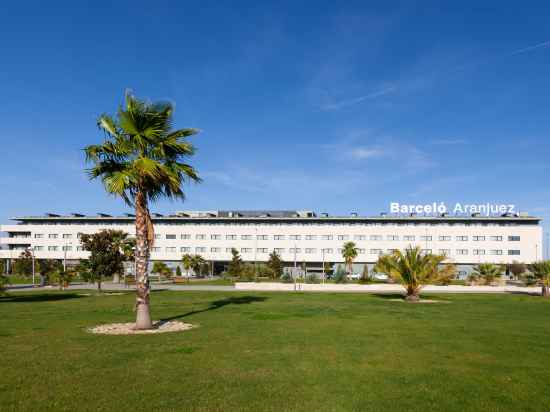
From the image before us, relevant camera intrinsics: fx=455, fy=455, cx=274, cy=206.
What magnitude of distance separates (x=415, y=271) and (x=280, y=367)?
101 ft

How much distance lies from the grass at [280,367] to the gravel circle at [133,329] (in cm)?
90

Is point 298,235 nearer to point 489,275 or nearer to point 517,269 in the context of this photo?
point 517,269

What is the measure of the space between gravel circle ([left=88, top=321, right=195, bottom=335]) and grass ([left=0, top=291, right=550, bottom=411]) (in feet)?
2.95

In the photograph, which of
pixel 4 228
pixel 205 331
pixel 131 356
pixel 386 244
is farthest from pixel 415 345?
pixel 4 228

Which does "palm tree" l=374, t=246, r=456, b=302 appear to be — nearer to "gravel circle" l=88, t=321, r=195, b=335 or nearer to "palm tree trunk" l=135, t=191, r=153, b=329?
"gravel circle" l=88, t=321, r=195, b=335

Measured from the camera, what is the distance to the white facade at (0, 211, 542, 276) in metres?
119

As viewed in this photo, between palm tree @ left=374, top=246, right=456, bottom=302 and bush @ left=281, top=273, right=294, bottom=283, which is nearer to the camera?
palm tree @ left=374, top=246, right=456, bottom=302

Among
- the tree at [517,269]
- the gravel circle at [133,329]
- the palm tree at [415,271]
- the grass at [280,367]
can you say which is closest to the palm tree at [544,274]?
the palm tree at [415,271]

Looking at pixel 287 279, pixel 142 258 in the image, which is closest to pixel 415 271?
pixel 142 258

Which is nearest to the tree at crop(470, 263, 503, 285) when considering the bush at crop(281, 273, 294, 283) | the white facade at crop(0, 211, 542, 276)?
the bush at crop(281, 273, 294, 283)

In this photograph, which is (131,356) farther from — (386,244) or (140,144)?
(386,244)

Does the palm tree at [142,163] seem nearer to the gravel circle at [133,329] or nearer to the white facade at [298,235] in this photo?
the gravel circle at [133,329]

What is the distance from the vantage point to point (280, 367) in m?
13.6

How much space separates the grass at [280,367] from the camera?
10.2 m
